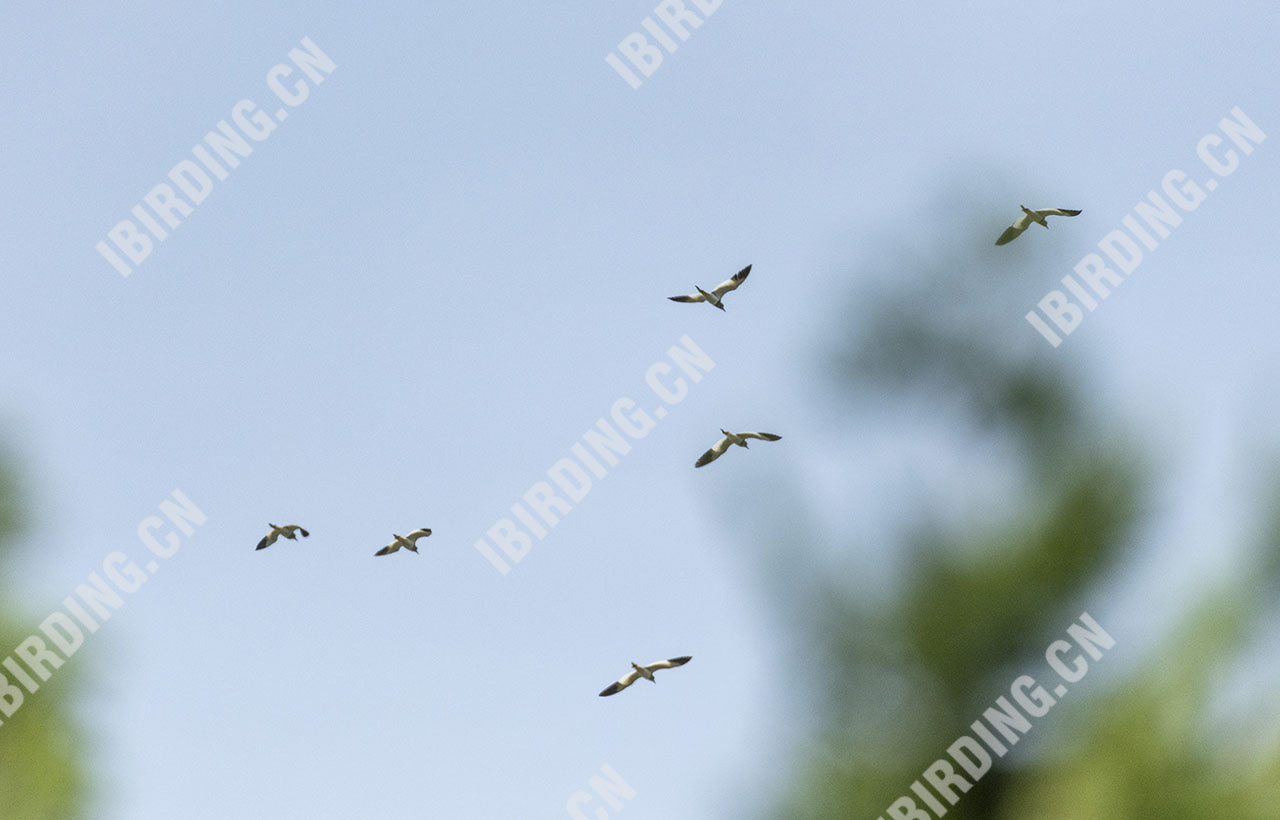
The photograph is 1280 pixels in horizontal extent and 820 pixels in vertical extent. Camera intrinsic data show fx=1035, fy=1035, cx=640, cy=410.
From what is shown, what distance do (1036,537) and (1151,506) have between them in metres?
0.63

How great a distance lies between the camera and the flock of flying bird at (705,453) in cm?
775

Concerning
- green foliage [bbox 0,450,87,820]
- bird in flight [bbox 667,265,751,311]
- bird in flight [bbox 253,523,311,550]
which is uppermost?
bird in flight [bbox 667,265,751,311]

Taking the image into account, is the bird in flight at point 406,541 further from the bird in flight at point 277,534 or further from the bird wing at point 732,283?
the bird wing at point 732,283

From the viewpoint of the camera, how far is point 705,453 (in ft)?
31.6

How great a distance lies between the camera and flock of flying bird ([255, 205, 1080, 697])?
25.4 ft

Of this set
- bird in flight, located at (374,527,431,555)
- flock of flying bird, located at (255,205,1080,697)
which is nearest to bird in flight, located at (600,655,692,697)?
flock of flying bird, located at (255,205,1080,697)

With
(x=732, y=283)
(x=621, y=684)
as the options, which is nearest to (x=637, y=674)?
(x=621, y=684)

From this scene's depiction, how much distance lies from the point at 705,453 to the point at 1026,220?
11.5ft

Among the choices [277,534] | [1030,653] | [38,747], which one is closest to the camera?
[1030,653]

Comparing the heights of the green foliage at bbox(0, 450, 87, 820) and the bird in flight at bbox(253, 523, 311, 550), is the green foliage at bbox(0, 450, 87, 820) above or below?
below

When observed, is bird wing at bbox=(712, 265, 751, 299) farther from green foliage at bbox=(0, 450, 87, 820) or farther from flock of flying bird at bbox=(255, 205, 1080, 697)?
green foliage at bbox=(0, 450, 87, 820)

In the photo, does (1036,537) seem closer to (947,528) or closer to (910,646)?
(947,528)

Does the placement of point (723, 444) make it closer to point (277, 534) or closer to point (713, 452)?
point (713, 452)

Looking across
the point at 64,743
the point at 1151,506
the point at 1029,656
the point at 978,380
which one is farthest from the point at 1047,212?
the point at 64,743
